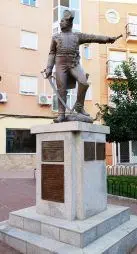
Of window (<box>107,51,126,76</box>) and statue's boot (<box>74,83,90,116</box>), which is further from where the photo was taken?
window (<box>107,51,126,76</box>)

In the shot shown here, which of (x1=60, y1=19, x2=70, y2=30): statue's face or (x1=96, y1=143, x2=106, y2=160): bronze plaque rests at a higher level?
(x1=60, y1=19, x2=70, y2=30): statue's face

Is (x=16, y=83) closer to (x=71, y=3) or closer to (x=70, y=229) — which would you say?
(x=71, y=3)

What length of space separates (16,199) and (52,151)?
4997 millimetres

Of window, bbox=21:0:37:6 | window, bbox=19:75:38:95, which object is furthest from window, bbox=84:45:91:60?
window, bbox=21:0:37:6

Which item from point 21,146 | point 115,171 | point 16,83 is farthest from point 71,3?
point 115,171

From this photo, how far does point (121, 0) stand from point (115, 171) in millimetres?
15337

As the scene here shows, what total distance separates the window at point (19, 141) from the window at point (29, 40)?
6.07m

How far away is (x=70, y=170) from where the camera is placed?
21.1ft

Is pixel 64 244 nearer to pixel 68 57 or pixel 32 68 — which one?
pixel 68 57

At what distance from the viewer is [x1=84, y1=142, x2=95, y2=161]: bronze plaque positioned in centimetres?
662

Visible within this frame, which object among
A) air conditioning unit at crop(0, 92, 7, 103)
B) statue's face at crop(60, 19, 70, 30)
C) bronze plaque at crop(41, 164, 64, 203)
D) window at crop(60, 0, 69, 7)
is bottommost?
bronze plaque at crop(41, 164, 64, 203)

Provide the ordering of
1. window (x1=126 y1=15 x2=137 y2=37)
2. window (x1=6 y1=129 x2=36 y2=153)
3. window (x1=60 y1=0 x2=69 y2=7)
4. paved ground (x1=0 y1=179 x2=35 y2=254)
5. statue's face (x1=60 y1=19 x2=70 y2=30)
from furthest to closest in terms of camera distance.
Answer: window (x1=126 y1=15 x2=137 y2=37)
window (x1=60 y1=0 x2=69 y2=7)
window (x1=6 y1=129 x2=36 y2=153)
paved ground (x1=0 y1=179 x2=35 y2=254)
statue's face (x1=60 y1=19 x2=70 y2=30)

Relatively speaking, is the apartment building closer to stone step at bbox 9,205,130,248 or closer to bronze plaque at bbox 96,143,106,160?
bronze plaque at bbox 96,143,106,160

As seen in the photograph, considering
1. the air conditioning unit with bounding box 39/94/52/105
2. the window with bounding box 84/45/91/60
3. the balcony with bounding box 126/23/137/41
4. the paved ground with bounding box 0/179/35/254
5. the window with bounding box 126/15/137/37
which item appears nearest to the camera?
the paved ground with bounding box 0/179/35/254
